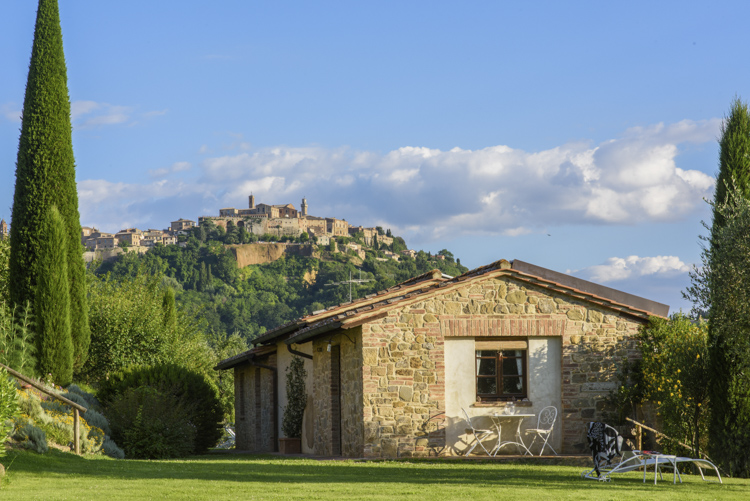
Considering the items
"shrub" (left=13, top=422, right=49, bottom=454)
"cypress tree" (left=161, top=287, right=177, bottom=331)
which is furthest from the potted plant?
"cypress tree" (left=161, top=287, right=177, bottom=331)

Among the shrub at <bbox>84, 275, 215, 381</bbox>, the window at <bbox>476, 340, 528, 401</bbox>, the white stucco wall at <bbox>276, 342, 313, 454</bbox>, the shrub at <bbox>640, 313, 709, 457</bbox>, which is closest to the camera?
the shrub at <bbox>640, 313, 709, 457</bbox>

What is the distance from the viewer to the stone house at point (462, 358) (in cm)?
1400

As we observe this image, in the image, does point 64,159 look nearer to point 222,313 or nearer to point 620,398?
point 620,398

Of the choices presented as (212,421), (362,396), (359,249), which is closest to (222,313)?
(359,249)

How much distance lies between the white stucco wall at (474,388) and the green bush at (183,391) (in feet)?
18.8

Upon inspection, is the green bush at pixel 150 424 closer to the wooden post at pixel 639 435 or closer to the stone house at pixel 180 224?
the wooden post at pixel 639 435

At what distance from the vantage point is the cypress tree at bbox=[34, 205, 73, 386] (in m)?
17.3

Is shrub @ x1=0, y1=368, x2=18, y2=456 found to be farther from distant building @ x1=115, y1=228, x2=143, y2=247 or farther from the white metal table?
distant building @ x1=115, y1=228, x2=143, y2=247

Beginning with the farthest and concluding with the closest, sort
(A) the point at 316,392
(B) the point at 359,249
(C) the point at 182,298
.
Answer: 1. (B) the point at 359,249
2. (C) the point at 182,298
3. (A) the point at 316,392

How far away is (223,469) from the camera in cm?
1176

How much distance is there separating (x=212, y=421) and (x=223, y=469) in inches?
294

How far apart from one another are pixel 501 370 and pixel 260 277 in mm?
90298

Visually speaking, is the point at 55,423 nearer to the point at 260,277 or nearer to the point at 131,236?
the point at 260,277

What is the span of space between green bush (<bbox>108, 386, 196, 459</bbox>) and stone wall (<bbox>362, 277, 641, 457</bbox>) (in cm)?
438
